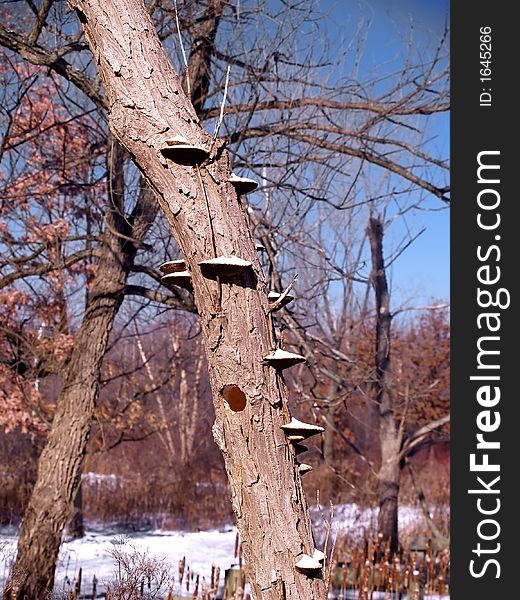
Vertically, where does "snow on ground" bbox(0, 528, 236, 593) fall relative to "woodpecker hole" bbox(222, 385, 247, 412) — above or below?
below

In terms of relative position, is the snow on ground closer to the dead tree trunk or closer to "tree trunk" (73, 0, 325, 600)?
the dead tree trunk

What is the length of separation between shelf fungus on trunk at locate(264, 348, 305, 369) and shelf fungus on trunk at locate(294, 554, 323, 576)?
1.81 ft

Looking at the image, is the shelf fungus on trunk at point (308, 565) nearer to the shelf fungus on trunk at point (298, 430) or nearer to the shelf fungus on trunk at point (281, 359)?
the shelf fungus on trunk at point (298, 430)

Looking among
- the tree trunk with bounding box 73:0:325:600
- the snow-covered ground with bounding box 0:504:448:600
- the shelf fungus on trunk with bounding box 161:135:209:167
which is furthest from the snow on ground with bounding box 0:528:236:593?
the shelf fungus on trunk with bounding box 161:135:209:167

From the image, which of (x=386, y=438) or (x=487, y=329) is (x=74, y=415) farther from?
(x=386, y=438)

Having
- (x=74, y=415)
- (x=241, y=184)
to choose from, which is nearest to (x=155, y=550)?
(x=74, y=415)

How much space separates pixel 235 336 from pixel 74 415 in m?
3.63

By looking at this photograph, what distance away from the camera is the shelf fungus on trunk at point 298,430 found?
2145 mm

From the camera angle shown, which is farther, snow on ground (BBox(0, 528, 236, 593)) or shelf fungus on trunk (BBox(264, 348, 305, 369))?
snow on ground (BBox(0, 528, 236, 593))

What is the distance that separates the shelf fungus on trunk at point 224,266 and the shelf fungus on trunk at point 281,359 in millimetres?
260

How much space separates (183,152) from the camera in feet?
6.89

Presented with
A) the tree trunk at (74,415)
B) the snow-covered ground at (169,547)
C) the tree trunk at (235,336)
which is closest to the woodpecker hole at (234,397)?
the tree trunk at (235,336)

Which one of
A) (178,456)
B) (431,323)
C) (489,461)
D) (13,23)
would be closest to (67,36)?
(13,23)

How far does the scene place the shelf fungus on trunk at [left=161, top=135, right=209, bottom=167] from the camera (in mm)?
2088
